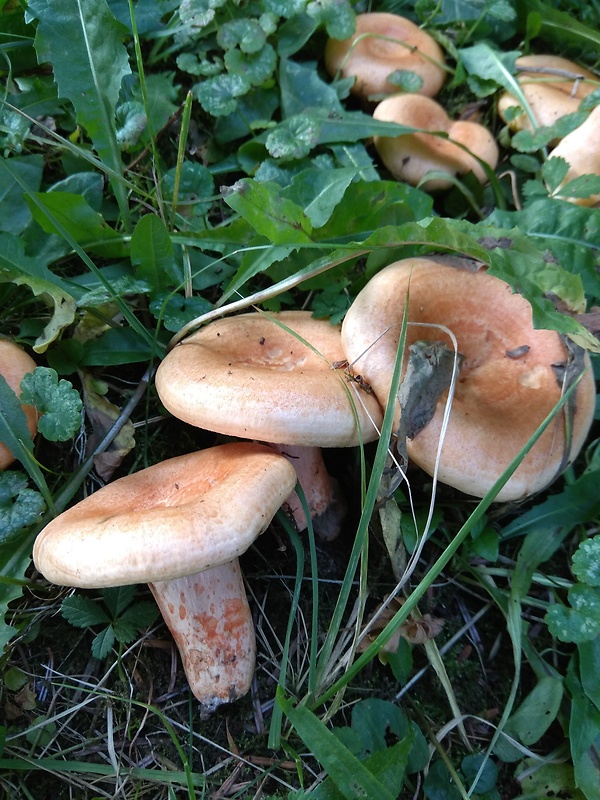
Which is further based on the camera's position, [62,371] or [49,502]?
[62,371]

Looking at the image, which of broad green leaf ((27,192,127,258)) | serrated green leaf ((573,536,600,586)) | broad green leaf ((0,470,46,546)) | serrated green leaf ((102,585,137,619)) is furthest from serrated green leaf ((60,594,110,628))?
serrated green leaf ((573,536,600,586))

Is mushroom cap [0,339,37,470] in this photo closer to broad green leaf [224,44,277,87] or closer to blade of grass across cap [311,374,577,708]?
blade of grass across cap [311,374,577,708]

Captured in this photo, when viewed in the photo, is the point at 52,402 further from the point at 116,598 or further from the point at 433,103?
the point at 433,103

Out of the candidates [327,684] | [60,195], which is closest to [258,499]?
[327,684]

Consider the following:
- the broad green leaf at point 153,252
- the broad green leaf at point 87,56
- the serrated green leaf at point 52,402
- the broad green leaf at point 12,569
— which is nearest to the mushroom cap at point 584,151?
the broad green leaf at point 153,252

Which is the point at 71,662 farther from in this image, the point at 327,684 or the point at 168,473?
the point at 327,684

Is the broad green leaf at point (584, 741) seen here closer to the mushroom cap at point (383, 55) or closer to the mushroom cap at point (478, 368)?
the mushroom cap at point (478, 368)
